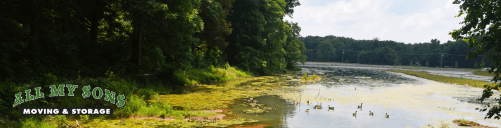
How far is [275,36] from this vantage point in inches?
1896

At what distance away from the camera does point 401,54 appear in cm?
17350

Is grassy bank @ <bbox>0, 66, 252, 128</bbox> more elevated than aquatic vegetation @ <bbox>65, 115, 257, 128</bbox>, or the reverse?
grassy bank @ <bbox>0, 66, 252, 128</bbox>

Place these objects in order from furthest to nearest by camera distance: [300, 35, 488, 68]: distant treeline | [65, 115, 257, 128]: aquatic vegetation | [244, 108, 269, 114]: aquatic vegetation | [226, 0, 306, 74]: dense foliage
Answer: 1. [300, 35, 488, 68]: distant treeline
2. [226, 0, 306, 74]: dense foliage
3. [244, 108, 269, 114]: aquatic vegetation
4. [65, 115, 257, 128]: aquatic vegetation

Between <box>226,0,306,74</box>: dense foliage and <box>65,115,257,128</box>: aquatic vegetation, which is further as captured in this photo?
<box>226,0,306,74</box>: dense foliage

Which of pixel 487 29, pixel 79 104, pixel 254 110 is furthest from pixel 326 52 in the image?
pixel 79 104

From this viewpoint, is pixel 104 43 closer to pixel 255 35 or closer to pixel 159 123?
pixel 159 123

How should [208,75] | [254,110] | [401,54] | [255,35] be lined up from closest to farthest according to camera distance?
[254,110] → [208,75] → [255,35] → [401,54]

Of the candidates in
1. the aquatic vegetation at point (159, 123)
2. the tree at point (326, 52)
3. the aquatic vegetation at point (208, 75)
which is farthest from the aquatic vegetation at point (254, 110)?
the tree at point (326, 52)

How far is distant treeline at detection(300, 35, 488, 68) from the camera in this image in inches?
5837

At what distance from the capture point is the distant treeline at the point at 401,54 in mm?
148250

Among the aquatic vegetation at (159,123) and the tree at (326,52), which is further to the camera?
the tree at (326,52)

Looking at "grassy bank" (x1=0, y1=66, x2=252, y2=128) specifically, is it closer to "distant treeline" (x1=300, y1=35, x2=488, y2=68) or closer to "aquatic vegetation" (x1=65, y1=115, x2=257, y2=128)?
"aquatic vegetation" (x1=65, y1=115, x2=257, y2=128)

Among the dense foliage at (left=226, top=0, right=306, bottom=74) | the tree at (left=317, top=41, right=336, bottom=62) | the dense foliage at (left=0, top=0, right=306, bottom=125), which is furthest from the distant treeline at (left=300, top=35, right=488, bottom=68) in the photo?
the dense foliage at (left=0, top=0, right=306, bottom=125)

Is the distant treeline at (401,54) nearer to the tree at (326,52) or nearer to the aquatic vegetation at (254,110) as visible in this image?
the tree at (326,52)
